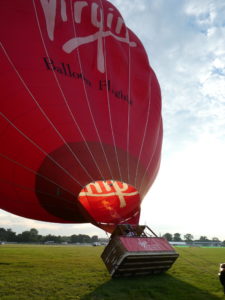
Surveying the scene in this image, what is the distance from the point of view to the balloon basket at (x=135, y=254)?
518 cm

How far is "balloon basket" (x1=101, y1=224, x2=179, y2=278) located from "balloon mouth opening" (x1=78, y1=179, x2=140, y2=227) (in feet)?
2.73

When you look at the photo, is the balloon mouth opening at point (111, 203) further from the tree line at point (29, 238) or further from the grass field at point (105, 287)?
the tree line at point (29, 238)

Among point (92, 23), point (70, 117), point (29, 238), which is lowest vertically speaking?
point (29, 238)

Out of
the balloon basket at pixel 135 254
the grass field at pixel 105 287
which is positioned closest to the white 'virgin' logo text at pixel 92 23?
the balloon basket at pixel 135 254

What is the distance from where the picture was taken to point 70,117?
243 inches

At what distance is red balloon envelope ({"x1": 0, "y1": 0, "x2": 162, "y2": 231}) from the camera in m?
6.09

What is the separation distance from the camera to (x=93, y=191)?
8.02 m

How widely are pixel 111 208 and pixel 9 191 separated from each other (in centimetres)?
272

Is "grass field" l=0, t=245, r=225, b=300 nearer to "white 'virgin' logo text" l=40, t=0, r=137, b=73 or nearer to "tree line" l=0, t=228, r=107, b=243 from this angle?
"white 'virgin' logo text" l=40, t=0, r=137, b=73

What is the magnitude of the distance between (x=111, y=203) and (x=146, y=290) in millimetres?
3157

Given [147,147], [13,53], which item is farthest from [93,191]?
[13,53]

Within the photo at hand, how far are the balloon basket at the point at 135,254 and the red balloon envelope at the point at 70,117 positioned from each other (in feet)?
3.86

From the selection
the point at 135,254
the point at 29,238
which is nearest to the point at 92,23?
the point at 135,254

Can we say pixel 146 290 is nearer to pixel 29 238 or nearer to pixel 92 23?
pixel 92 23
